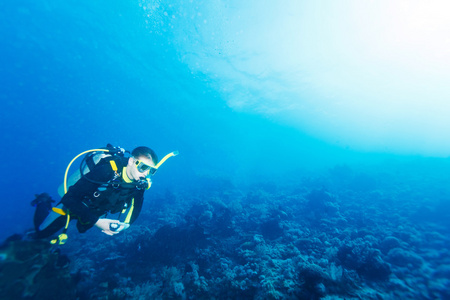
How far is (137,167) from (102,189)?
0.68 metres

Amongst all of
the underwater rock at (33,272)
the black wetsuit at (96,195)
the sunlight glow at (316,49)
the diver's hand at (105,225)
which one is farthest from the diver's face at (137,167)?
the sunlight glow at (316,49)

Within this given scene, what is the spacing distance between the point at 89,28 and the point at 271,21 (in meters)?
24.0

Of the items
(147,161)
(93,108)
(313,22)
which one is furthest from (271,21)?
(93,108)

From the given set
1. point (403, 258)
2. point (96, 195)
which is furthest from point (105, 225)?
point (403, 258)

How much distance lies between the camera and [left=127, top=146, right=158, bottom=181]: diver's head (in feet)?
10.5

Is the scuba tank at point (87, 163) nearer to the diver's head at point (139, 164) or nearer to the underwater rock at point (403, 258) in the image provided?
the diver's head at point (139, 164)

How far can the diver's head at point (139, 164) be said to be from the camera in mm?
3195

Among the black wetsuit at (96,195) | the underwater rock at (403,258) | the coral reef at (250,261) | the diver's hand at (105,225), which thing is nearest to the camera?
the black wetsuit at (96,195)

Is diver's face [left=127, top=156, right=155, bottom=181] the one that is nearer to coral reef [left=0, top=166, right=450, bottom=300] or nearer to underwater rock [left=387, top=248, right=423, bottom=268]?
coral reef [left=0, top=166, right=450, bottom=300]

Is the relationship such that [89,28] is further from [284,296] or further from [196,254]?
[284,296]

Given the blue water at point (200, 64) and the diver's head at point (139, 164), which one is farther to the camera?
Result: the blue water at point (200, 64)

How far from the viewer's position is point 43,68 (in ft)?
128

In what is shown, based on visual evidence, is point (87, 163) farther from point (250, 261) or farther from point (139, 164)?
point (250, 261)

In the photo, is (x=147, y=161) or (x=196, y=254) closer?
(x=147, y=161)
